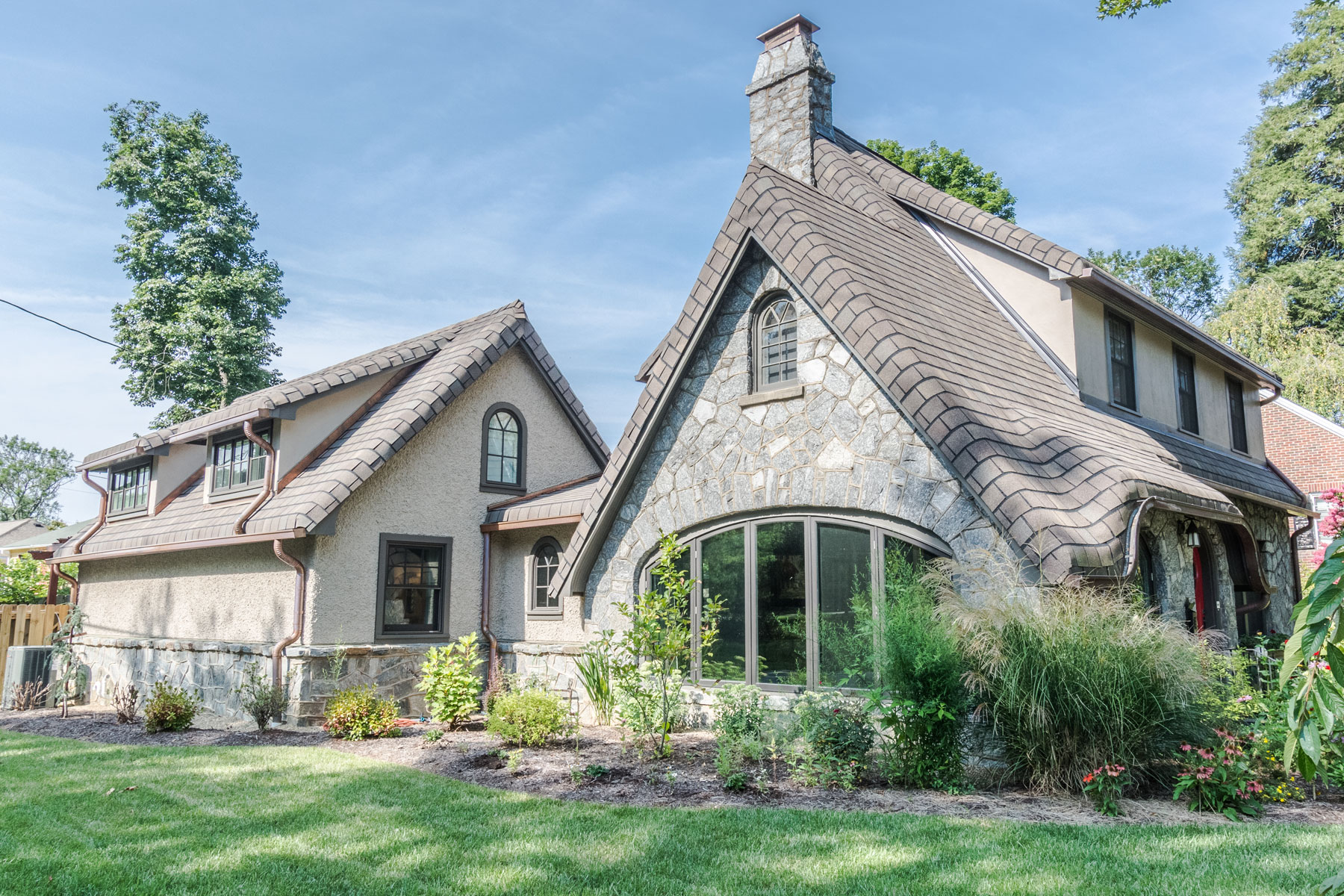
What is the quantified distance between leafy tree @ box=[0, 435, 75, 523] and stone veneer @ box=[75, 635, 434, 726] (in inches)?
2397

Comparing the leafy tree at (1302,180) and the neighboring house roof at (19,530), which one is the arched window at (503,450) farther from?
the neighboring house roof at (19,530)

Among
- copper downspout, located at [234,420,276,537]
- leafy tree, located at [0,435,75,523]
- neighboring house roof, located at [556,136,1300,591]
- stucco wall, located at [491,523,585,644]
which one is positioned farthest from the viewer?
leafy tree, located at [0,435,75,523]

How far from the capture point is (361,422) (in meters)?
13.0

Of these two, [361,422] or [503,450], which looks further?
[503,450]

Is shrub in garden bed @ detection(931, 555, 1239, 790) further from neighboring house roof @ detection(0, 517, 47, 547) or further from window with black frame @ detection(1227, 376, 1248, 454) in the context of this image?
neighboring house roof @ detection(0, 517, 47, 547)

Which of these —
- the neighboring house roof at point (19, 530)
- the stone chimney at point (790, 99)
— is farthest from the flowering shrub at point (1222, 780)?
the neighboring house roof at point (19, 530)

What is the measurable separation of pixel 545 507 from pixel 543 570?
1099 mm

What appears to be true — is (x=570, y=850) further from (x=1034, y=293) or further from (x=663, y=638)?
(x=1034, y=293)

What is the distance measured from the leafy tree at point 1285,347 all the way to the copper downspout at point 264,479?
2353cm

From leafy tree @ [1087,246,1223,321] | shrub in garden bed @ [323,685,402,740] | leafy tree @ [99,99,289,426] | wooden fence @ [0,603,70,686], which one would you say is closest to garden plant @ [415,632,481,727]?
shrub in garden bed @ [323,685,402,740]

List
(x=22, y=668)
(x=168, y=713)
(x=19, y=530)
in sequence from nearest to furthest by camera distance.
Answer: (x=168, y=713) → (x=22, y=668) → (x=19, y=530)

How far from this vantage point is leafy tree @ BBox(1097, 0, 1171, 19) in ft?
26.9

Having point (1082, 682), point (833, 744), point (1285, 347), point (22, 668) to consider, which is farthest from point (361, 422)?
point (1285, 347)

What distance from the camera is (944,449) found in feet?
24.7
